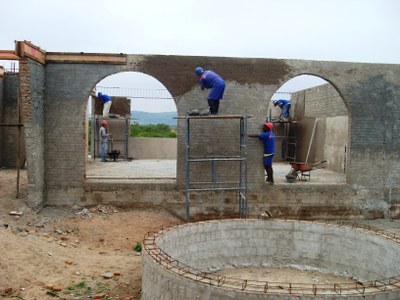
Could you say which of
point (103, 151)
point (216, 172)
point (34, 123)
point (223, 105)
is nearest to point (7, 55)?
point (34, 123)

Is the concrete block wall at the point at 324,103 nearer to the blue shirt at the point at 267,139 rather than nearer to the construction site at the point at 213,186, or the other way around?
→ the construction site at the point at 213,186

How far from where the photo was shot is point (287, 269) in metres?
9.61

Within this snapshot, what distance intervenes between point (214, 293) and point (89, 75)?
718 centimetres

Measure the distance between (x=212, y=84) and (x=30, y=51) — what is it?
399 cm

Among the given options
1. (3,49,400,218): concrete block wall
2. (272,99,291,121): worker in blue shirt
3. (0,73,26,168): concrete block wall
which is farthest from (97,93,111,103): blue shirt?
(3,49,400,218): concrete block wall

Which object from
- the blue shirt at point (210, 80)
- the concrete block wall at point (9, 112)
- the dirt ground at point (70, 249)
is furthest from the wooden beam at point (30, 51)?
the concrete block wall at point (9, 112)

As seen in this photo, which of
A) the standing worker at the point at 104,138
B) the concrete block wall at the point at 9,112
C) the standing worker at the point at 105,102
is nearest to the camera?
the concrete block wall at the point at 9,112

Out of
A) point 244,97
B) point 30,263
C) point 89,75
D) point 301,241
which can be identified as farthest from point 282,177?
point 30,263

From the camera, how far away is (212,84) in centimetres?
1099

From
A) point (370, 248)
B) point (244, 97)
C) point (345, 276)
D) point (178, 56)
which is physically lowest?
point (345, 276)

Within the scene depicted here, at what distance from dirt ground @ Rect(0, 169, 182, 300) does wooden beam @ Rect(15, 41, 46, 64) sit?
313cm

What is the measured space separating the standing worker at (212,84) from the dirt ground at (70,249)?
9.87 feet

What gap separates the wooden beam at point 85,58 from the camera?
1148 cm

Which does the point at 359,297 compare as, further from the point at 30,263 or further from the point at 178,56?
the point at 178,56
